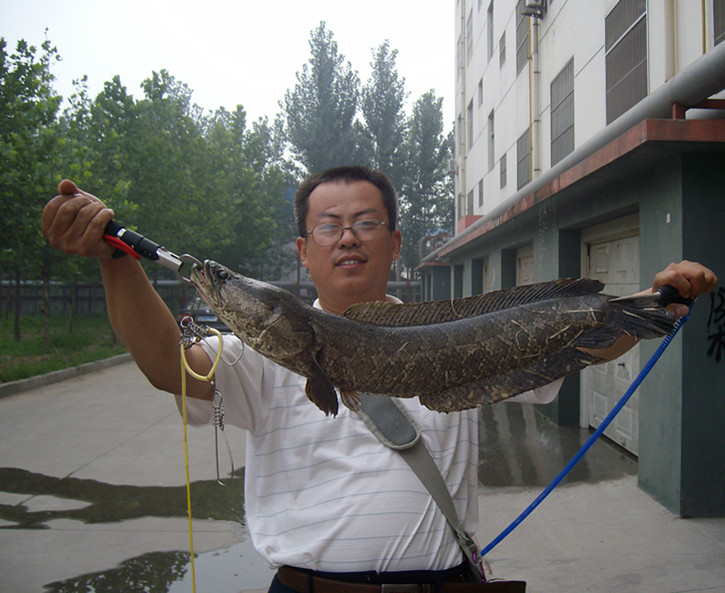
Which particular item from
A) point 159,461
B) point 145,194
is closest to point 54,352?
point 145,194

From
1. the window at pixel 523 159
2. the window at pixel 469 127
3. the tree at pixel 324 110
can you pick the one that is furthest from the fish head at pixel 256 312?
the tree at pixel 324 110

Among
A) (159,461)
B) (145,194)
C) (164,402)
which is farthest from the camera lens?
(145,194)

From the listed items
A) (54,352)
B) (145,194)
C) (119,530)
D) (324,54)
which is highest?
(324,54)

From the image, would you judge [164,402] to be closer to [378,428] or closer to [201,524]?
[201,524]

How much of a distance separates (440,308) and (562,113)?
9.62 meters

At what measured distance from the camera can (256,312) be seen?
125 centimetres

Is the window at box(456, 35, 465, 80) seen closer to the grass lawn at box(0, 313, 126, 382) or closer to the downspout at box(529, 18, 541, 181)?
the downspout at box(529, 18, 541, 181)

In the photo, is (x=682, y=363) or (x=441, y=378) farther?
(x=682, y=363)

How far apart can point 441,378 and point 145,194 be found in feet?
69.3

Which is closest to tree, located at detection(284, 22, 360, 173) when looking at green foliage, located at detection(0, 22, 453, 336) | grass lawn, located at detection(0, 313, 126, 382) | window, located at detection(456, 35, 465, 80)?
green foliage, located at detection(0, 22, 453, 336)

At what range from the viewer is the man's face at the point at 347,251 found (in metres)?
1.74

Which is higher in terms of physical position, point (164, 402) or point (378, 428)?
point (378, 428)

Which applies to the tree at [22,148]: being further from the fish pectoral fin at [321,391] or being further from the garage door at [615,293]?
the fish pectoral fin at [321,391]

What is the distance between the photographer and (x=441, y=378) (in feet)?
4.35
